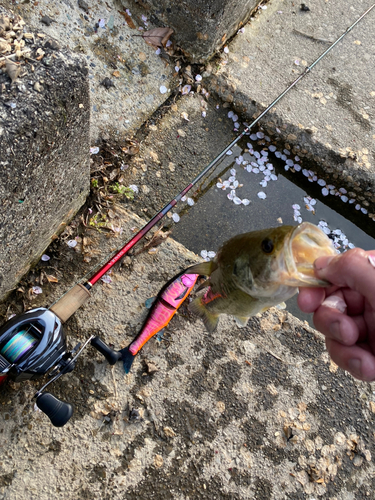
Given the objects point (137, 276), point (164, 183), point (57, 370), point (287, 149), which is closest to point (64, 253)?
point (137, 276)

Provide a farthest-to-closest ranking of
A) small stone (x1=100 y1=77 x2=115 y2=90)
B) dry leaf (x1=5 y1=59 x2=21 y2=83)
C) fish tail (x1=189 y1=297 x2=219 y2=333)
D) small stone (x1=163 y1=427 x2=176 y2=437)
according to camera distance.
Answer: small stone (x1=100 y1=77 x2=115 y2=90) → small stone (x1=163 y1=427 x2=176 y2=437) → fish tail (x1=189 y1=297 x2=219 y2=333) → dry leaf (x1=5 y1=59 x2=21 y2=83)

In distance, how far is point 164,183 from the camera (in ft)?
10.4

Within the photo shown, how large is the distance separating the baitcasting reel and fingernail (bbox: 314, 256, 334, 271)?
5.04 ft

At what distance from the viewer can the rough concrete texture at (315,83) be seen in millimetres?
3414

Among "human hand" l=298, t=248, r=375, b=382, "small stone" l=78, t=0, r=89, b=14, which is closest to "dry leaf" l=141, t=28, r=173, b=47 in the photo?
"small stone" l=78, t=0, r=89, b=14

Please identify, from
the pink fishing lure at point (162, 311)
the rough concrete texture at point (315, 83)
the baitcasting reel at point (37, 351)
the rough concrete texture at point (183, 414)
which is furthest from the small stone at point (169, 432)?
the rough concrete texture at point (315, 83)

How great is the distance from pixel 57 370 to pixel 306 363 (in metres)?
1.84

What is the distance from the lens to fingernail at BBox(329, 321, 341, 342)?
1674 mm

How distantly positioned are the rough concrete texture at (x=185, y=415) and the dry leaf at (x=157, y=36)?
172cm

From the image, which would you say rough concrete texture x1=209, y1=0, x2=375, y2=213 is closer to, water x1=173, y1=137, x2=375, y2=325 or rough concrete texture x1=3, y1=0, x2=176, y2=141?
water x1=173, y1=137, x2=375, y2=325

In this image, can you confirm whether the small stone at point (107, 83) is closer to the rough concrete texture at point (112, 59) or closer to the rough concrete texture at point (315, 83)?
the rough concrete texture at point (112, 59)

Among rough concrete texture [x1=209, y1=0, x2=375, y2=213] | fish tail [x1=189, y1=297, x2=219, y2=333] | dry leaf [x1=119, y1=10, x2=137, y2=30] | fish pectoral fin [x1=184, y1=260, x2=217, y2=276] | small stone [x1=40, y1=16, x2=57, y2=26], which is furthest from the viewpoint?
rough concrete texture [x1=209, y1=0, x2=375, y2=213]

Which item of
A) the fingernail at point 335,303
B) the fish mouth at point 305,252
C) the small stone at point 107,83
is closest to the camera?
the fish mouth at point 305,252

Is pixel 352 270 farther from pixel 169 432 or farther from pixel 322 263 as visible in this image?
pixel 169 432
